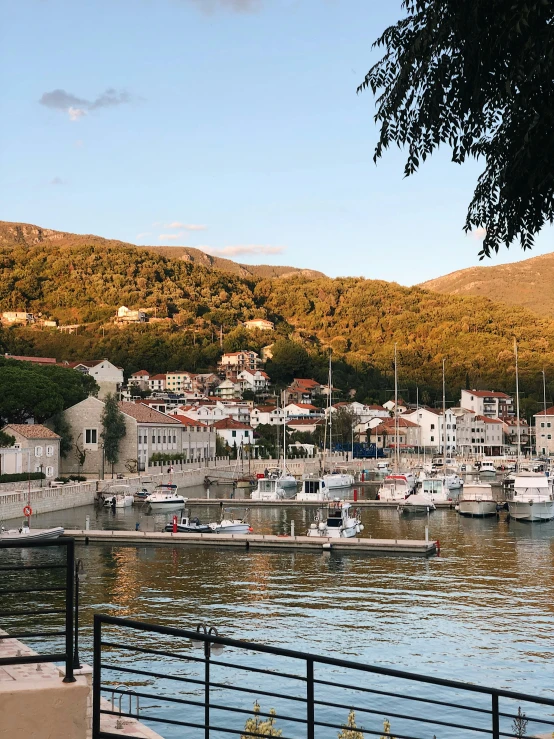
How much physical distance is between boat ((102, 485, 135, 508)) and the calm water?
700 inches

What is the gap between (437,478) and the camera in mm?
67500

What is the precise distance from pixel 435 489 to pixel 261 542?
27.1 metres

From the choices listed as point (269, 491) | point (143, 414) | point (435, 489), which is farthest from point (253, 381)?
point (435, 489)

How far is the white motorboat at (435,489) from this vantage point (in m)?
65.9

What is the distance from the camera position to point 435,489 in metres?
66.7

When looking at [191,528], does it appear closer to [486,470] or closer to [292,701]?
[292,701]

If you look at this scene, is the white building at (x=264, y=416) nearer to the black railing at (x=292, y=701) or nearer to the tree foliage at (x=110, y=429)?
the tree foliage at (x=110, y=429)

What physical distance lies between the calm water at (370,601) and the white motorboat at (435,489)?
18.4m

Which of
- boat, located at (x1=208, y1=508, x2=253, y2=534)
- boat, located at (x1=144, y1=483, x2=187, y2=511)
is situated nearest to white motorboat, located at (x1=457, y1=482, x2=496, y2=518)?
boat, located at (x1=208, y1=508, x2=253, y2=534)

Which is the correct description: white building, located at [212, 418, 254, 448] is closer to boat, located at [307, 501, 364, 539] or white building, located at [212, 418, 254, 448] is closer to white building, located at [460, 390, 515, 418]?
white building, located at [460, 390, 515, 418]

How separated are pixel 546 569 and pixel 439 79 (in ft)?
104

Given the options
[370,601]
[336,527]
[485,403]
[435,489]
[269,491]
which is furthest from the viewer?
[485,403]

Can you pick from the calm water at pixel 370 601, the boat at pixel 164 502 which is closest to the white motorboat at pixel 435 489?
the boat at pixel 164 502

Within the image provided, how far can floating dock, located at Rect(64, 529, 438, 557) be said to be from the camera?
4075cm
